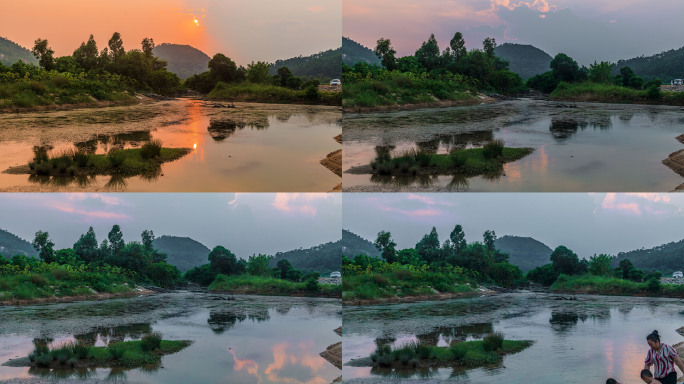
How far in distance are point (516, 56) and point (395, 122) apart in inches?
466

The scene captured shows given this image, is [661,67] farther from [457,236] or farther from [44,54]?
[44,54]

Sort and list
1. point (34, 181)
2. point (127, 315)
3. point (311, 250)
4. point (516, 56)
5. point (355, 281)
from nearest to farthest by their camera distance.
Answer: point (34, 181)
point (355, 281)
point (127, 315)
point (311, 250)
point (516, 56)

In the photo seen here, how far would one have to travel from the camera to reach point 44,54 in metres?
46.2

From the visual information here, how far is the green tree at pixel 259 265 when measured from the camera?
28.0 metres

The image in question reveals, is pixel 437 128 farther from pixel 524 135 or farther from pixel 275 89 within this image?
pixel 275 89

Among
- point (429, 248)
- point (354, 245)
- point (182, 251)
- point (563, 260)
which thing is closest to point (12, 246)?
point (182, 251)

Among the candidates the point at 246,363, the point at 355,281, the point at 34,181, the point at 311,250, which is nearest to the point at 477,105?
the point at 311,250

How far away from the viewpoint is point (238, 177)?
18.4m

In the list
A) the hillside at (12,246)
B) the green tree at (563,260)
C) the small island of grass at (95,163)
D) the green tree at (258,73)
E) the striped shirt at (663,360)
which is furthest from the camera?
the green tree at (258,73)

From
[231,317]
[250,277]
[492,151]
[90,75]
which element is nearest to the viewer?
[492,151]

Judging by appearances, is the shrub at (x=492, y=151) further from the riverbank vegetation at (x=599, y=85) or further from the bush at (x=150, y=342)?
the riverbank vegetation at (x=599, y=85)

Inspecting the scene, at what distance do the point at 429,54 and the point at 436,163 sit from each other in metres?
27.5

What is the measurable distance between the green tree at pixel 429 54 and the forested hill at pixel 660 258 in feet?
64.8

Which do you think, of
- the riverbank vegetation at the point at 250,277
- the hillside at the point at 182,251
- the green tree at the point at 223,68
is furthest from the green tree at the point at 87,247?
the green tree at the point at 223,68
